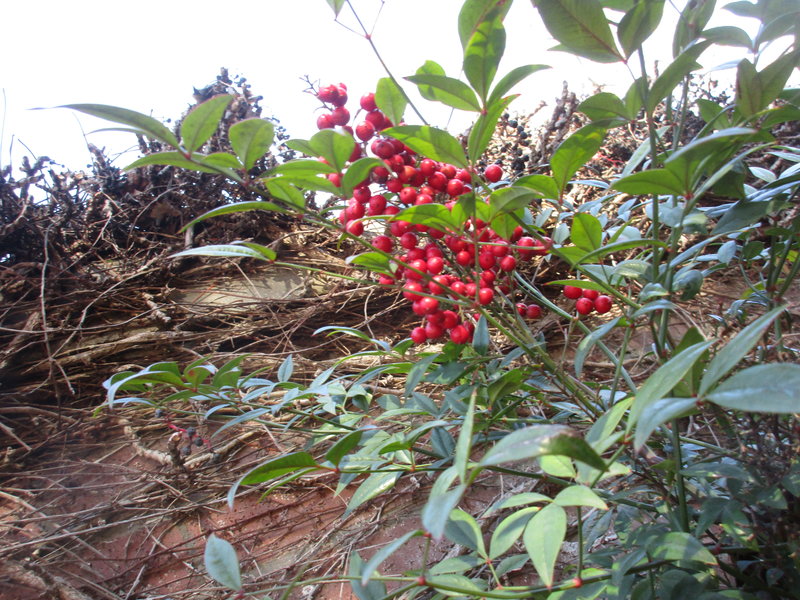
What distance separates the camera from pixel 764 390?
0.31 m

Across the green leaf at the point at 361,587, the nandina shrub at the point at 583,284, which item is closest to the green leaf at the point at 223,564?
the nandina shrub at the point at 583,284

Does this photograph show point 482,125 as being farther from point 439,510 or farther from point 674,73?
point 439,510

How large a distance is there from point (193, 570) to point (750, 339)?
128 centimetres

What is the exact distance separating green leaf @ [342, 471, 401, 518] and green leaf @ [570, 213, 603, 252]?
0.39 m

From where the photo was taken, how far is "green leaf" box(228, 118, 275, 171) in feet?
1.63

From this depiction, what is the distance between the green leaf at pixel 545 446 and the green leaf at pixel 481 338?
438mm

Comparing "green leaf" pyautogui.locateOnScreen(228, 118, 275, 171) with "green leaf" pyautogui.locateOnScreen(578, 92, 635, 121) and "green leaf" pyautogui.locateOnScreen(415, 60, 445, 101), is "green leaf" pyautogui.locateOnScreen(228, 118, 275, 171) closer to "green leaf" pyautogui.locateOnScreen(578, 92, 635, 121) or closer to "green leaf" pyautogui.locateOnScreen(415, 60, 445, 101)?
"green leaf" pyautogui.locateOnScreen(415, 60, 445, 101)

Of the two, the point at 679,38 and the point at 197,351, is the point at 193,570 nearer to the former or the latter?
the point at 197,351

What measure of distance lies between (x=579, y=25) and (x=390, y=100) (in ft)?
0.78

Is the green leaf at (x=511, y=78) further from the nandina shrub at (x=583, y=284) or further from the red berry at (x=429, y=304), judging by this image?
the red berry at (x=429, y=304)

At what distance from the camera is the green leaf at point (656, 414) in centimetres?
33

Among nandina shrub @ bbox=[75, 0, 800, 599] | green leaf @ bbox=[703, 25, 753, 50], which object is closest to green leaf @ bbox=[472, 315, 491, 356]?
nandina shrub @ bbox=[75, 0, 800, 599]

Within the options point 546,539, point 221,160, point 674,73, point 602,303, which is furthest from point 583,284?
point 221,160

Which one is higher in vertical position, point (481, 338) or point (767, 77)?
point (767, 77)
